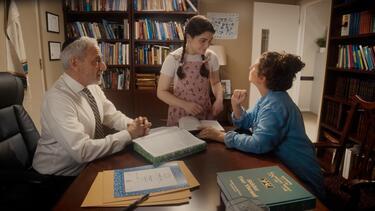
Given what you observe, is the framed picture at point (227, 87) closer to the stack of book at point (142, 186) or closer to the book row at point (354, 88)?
the book row at point (354, 88)

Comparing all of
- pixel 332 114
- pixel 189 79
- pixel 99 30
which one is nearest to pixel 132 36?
pixel 99 30

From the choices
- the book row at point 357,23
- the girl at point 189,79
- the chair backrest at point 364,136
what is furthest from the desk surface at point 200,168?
the book row at point 357,23

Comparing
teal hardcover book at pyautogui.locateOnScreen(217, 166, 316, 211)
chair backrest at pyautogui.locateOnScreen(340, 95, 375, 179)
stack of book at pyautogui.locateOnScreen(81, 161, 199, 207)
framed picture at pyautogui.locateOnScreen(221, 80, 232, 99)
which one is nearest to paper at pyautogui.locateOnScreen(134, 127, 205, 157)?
stack of book at pyautogui.locateOnScreen(81, 161, 199, 207)

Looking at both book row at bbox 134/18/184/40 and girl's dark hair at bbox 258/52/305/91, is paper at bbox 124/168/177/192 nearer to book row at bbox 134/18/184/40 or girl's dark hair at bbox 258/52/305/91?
girl's dark hair at bbox 258/52/305/91

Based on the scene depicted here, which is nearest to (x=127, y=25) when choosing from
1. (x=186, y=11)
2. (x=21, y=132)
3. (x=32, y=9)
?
(x=186, y=11)

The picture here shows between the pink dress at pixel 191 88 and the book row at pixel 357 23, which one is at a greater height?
the book row at pixel 357 23

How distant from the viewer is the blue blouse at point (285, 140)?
1181 mm

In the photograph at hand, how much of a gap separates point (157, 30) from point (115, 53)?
0.65 m

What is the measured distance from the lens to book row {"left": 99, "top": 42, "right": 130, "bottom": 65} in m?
3.66

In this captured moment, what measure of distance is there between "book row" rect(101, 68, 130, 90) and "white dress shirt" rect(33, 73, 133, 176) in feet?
7.95

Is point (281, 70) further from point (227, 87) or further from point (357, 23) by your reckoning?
point (227, 87)

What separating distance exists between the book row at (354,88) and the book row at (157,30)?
79.3 inches

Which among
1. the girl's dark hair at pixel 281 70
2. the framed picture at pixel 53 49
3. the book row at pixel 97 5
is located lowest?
the girl's dark hair at pixel 281 70

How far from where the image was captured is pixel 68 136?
113 centimetres
